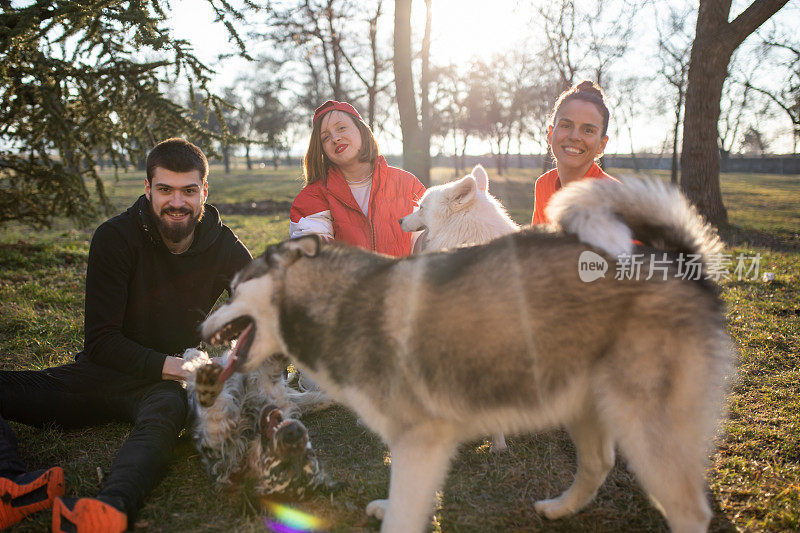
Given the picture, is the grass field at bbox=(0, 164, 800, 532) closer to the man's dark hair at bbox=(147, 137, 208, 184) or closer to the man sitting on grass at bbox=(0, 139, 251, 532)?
the man sitting on grass at bbox=(0, 139, 251, 532)

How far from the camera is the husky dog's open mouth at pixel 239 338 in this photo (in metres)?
2.73

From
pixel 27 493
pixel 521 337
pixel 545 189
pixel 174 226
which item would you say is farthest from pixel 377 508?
pixel 545 189

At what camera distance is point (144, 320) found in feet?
12.5

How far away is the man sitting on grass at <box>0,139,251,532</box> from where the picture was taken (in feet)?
10.9

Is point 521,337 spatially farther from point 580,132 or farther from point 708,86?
point 708,86

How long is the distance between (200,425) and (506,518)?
2074 mm

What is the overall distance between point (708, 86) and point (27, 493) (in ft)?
47.0

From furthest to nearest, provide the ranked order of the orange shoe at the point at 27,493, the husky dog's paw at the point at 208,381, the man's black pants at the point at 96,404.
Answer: the man's black pants at the point at 96,404
the husky dog's paw at the point at 208,381
the orange shoe at the point at 27,493

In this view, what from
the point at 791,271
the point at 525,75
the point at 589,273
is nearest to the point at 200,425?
the point at 589,273

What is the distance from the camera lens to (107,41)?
6762 mm

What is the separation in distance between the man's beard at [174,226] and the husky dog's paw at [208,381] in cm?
149

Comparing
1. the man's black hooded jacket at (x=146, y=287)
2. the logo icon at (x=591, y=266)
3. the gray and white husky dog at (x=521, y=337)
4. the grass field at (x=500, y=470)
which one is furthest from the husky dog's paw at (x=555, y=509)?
the man's black hooded jacket at (x=146, y=287)

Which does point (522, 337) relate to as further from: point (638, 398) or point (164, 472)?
point (164, 472)

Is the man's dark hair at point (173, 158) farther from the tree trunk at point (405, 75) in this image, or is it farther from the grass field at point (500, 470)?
the tree trunk at point (405, 75)
